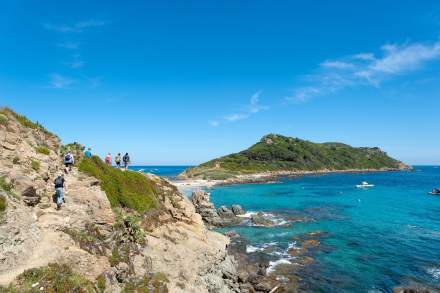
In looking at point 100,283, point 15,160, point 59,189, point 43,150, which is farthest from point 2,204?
point 43,150

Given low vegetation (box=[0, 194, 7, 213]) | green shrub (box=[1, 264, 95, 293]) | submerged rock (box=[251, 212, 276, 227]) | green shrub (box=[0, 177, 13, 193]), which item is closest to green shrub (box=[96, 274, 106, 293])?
green shrub (box=[1, 264, 95, 293])

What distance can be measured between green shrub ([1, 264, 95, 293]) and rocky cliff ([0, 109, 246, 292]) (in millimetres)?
40

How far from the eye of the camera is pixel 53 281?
15.4 m

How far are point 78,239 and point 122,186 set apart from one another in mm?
9368

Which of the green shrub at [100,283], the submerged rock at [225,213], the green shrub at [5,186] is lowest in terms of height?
the submerged rock at [225,213]

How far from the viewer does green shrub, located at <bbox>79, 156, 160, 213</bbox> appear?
26938 mm

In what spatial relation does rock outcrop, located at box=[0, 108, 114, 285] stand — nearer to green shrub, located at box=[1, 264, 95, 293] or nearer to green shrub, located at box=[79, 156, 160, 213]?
green shrub, located at box=[1, 264, 95, 293]

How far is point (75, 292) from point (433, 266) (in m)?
34.5

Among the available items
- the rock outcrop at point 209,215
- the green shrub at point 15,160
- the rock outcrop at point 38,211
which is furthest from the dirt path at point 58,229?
the rock outcrop at point 209,215

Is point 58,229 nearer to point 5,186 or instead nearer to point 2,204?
point 2,204

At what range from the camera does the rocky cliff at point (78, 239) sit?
1625 cm

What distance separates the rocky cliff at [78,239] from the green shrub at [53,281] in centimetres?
4

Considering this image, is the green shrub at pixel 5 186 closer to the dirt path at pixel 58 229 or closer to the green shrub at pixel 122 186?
the dirt path at pixel 58 229

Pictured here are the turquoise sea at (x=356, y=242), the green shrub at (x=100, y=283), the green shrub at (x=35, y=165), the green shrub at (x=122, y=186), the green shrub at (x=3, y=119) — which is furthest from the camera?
the turquoise sea at (x=356, y=242)
